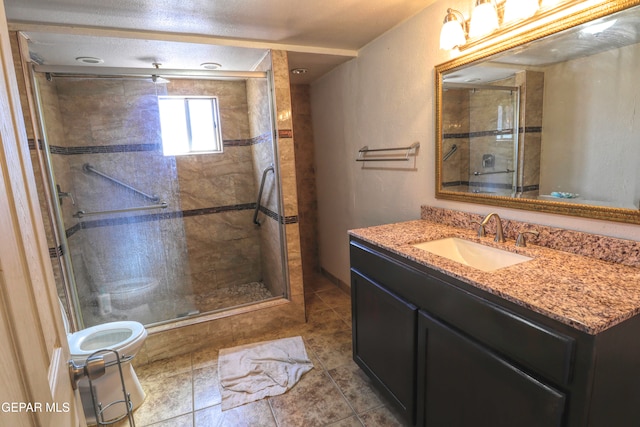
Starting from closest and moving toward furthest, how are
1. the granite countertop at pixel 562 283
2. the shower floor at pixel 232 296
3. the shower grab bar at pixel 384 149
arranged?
the granite countertop at pixel 562 283
the shower grab bar at pixel 384 149
the shower floor at pixel 232 296

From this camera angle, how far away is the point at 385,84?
230 cm

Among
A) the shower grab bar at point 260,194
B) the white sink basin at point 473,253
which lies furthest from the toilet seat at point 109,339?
the white sink basin at point 473,253

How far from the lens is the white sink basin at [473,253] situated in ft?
4.70

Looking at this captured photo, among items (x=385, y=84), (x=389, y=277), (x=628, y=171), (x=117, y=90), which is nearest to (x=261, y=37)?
(x=385, y=84)

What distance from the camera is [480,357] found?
1.09 metres

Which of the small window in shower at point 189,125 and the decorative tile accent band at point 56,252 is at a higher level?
the small window in shower at point 189,125

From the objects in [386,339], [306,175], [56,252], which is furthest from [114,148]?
[386,339]

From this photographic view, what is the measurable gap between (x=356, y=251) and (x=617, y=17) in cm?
140

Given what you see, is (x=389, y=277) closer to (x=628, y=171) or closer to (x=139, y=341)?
(x=628, y=171)

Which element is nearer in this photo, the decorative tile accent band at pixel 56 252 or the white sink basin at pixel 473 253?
the white sink basin at pixel 473 253

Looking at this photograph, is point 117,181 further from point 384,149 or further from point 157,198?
point 384,149

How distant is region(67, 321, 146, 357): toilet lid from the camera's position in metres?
1.81

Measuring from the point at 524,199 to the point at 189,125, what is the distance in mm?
2767

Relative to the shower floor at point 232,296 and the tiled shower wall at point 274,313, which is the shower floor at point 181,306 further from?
the tiled shower wall at point 274,313
